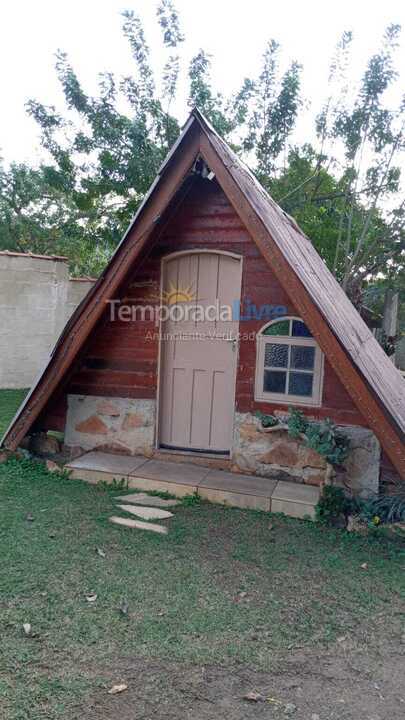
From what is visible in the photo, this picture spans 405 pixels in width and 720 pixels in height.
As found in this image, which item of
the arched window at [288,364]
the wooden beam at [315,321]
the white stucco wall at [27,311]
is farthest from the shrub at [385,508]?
the white stucco wall at [27,311]

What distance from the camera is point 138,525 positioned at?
3980 mm

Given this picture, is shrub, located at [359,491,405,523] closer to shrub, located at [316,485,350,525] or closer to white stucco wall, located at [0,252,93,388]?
shrub, located at [316,485,350,525]

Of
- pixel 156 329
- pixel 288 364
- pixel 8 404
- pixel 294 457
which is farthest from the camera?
pixel 8 404

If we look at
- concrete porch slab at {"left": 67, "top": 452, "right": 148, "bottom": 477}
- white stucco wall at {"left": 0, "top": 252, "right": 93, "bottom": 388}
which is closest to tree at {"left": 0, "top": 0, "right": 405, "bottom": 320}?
white stucco wall at {"left": 0, "top": 252, "right": 93, "bottom": 388}

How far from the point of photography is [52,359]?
16.2ft

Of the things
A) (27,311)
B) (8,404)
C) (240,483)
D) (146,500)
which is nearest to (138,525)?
(146,500)

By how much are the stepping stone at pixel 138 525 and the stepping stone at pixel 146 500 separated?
0.35m

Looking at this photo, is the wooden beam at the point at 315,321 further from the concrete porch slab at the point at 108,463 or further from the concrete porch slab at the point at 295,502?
the concrete porch slab at the point at 108,463

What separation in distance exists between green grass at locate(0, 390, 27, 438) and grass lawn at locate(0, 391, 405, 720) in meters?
2.96

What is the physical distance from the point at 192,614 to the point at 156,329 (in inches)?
124

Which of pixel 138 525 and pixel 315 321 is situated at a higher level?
pixel 315 321

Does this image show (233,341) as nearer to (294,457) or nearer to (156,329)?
(156,329)

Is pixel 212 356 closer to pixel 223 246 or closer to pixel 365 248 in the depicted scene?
pixel 223 246

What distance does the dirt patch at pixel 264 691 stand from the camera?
6.89 ft
